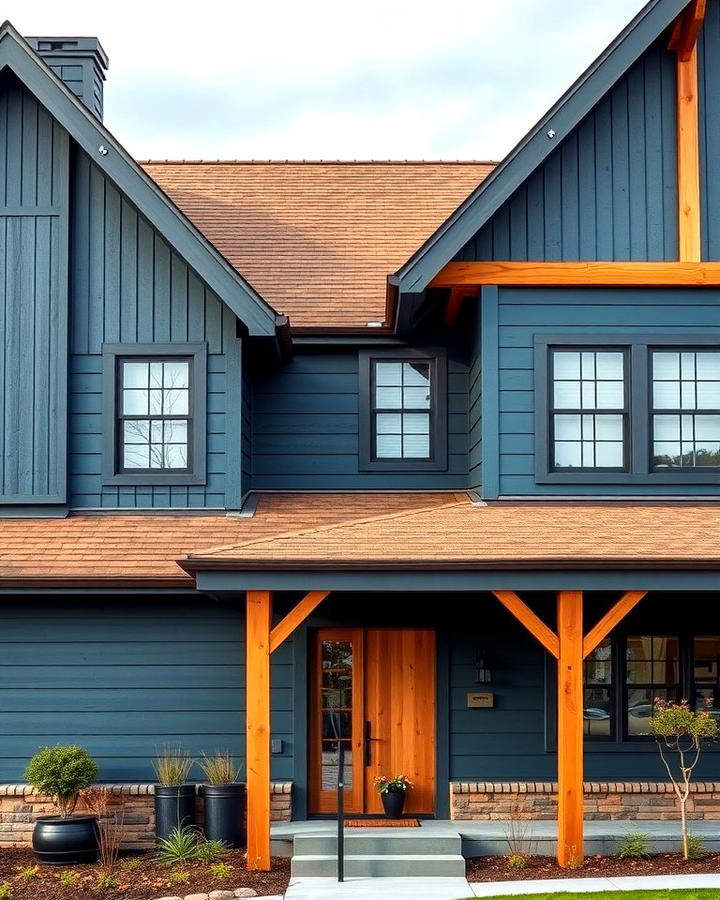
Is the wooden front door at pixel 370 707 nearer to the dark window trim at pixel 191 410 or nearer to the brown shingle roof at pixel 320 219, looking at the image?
the dark window trim at pixel 191 410

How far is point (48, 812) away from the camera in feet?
43.9

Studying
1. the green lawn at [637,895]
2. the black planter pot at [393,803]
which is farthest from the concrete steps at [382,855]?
the green lawn at [637,895]

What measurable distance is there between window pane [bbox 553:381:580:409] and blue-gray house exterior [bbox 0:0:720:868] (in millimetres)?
213

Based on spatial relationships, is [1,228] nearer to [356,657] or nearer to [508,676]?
[356,657]

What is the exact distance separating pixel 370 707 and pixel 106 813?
3055mm

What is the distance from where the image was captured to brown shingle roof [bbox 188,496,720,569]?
11664 mm

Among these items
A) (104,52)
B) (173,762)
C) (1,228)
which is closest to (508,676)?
(173,762)

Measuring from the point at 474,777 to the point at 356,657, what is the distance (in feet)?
5.97

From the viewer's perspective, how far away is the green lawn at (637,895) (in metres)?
10.5

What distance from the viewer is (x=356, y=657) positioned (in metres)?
14.3

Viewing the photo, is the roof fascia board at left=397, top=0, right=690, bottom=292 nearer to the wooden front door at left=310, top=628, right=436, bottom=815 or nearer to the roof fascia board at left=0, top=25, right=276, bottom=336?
the roof fascia board at left=0, top=25, right=276, bottom=336

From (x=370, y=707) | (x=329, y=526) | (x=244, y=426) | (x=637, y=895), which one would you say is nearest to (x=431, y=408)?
(x=244, y=426)

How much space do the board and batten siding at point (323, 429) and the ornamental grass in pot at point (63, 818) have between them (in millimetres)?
4314

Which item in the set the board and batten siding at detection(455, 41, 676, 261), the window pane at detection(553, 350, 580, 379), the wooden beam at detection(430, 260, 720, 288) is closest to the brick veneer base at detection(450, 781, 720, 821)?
the window pane at detection(553, 350, 580, 379)
